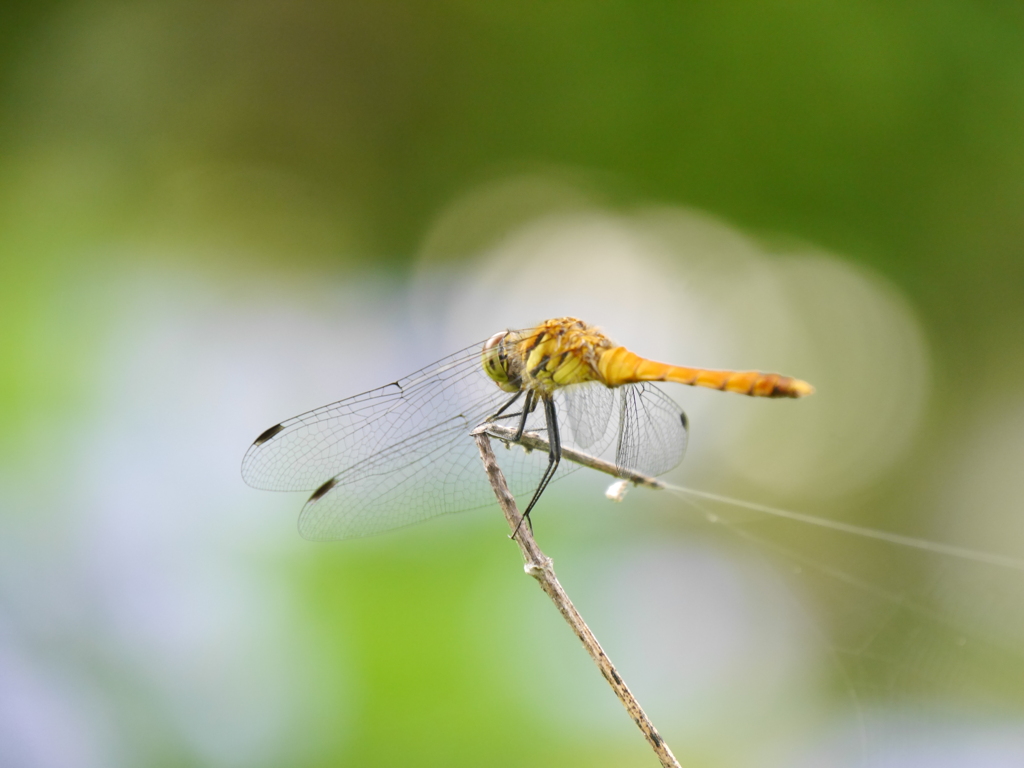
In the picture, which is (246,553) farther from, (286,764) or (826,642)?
(826,642)

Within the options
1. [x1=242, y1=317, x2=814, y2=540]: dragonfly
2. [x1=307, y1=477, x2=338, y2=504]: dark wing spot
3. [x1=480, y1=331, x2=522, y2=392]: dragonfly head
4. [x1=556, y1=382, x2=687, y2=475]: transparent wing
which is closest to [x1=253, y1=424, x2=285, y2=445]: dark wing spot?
[x1=242, y1=317, x2=814, y2=540]: dragonfly

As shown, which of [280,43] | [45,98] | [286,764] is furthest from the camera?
[280,43]

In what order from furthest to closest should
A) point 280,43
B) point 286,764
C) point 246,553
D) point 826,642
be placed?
point 280,43 → point 826,642 → point 246,553 → point 286,764

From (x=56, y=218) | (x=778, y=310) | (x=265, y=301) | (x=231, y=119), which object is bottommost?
(x=778, y=310)

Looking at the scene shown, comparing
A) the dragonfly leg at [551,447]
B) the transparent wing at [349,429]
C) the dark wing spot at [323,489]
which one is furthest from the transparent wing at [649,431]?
the dark wing spot at [323,489]

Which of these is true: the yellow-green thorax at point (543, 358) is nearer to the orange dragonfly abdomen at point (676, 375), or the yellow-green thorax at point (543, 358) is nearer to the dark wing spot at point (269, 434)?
the orange dragonfly abdomen at point (676, 375)

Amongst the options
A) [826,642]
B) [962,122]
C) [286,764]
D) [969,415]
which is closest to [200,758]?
[286,764]

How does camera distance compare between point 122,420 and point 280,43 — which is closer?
point 122,420
